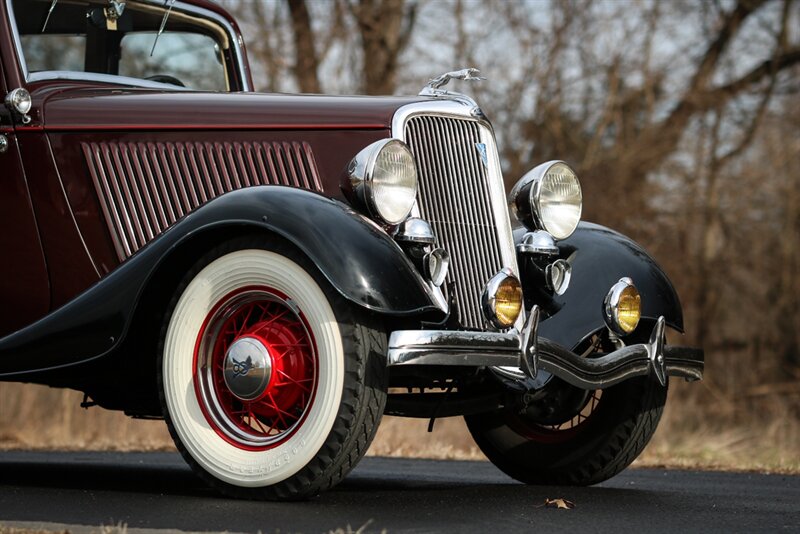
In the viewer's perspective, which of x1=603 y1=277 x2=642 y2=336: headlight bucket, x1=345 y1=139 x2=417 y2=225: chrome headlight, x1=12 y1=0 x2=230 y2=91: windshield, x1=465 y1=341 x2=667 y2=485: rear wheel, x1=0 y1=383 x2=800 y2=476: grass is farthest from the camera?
x1=0 y1=383 x2=800 y2=476: grass

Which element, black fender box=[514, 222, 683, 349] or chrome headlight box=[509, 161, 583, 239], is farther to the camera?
chrome headlight box=[509, 161, 583, 239]

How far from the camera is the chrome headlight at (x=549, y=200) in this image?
185 inches

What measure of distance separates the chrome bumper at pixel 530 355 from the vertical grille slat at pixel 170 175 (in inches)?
39.5

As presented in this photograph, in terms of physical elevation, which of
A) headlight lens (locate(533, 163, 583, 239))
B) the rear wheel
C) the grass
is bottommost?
the grass

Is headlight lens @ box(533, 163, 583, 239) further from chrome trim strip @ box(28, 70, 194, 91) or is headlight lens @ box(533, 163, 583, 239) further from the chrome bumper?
chrome trim strip @ box(28, 70, 194, 91)

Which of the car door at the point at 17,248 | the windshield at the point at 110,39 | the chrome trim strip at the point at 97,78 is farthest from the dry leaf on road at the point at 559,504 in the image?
the windshield at the point at 110,39

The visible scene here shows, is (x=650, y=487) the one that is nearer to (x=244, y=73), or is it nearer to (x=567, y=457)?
(x=567, y=457)

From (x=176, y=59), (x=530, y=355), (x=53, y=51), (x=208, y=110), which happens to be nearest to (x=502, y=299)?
(x=530, y=355)

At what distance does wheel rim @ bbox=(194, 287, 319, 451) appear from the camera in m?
3.79

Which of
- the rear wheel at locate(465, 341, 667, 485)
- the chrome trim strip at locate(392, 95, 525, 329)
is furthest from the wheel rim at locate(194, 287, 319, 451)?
the rear wheel at locate(465, 341, 667, 485)

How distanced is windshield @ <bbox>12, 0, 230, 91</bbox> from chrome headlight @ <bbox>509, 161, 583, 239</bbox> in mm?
1750

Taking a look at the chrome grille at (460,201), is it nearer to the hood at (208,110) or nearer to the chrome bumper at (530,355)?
the hood at (208,110)

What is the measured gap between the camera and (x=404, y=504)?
155 inches

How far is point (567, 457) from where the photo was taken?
4.81 metres
